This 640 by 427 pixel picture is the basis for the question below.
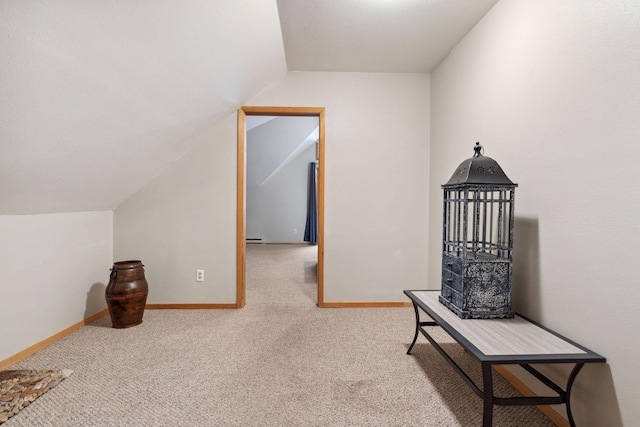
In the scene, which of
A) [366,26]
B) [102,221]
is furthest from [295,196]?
[366,26]

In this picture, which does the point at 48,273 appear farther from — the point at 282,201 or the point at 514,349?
the point at 282,201

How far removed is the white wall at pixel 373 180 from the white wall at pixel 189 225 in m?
0.91

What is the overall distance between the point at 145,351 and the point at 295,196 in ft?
20.7

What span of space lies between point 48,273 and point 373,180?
8.87 ft

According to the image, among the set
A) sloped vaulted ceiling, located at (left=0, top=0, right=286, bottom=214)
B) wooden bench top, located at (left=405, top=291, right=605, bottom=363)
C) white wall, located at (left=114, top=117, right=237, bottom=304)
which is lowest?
wooden bench top, located at (left=405, top=291, right=605, bottom=363)

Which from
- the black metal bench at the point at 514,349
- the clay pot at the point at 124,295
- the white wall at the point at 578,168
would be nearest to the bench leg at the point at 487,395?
the black metal bench at the point at 514,349

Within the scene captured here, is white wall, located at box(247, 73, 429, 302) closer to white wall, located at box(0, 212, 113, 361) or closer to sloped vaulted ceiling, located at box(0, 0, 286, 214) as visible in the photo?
sloped vaulted ceiling, located at box(0, 0, 286, 214)

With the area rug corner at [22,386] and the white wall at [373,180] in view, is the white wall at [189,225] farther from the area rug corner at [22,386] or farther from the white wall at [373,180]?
the area rug corner at [22,386]

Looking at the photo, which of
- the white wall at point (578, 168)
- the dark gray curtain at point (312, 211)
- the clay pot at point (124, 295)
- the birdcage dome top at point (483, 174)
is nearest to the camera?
the white wall at point (578, 168)

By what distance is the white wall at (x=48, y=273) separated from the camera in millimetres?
2041

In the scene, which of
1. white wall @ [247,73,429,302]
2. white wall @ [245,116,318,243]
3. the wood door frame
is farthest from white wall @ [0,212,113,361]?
white wall @ [245,116,318,243]

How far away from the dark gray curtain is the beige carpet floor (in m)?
5.10

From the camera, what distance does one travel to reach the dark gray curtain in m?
8.12

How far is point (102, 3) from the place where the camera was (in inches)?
50.8
